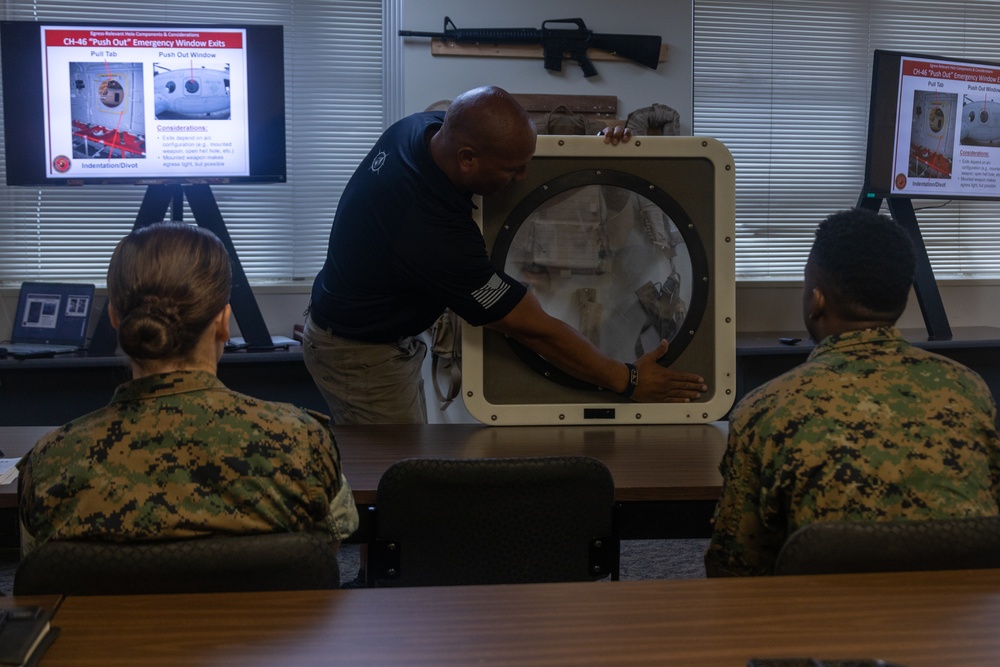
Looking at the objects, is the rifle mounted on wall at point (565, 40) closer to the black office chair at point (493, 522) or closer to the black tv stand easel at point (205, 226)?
the black tv stand easel at point (205, 226)

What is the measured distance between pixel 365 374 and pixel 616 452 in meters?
0.79

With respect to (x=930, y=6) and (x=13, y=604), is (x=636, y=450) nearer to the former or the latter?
(x=13, y=604)

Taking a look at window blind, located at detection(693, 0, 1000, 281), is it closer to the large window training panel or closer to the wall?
the wall

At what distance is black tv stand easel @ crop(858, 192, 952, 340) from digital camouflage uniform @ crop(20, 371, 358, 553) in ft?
10.9

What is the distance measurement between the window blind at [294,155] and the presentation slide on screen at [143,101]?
0.52 meters

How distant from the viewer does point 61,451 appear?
116 centimetres

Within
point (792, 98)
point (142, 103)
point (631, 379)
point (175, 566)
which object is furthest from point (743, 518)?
point (792, 98)

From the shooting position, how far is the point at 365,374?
7.55ft

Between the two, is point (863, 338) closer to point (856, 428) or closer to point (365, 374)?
point (856, 428)

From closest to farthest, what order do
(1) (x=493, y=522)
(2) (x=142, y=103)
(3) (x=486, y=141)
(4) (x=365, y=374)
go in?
(1) (x=493, y=522)
(3) (x=486, y=141)
(4) (x=365, y=374)
(2) (x=142, y=103)

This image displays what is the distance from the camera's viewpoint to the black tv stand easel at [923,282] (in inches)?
156

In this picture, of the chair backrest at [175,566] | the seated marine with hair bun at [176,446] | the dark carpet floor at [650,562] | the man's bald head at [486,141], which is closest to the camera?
the chair backrest at [175,566]

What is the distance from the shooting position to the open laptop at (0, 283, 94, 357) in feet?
11.8

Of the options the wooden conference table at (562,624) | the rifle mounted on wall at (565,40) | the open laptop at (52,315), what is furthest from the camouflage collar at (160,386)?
the rifle mounted on wall at (565,40)
